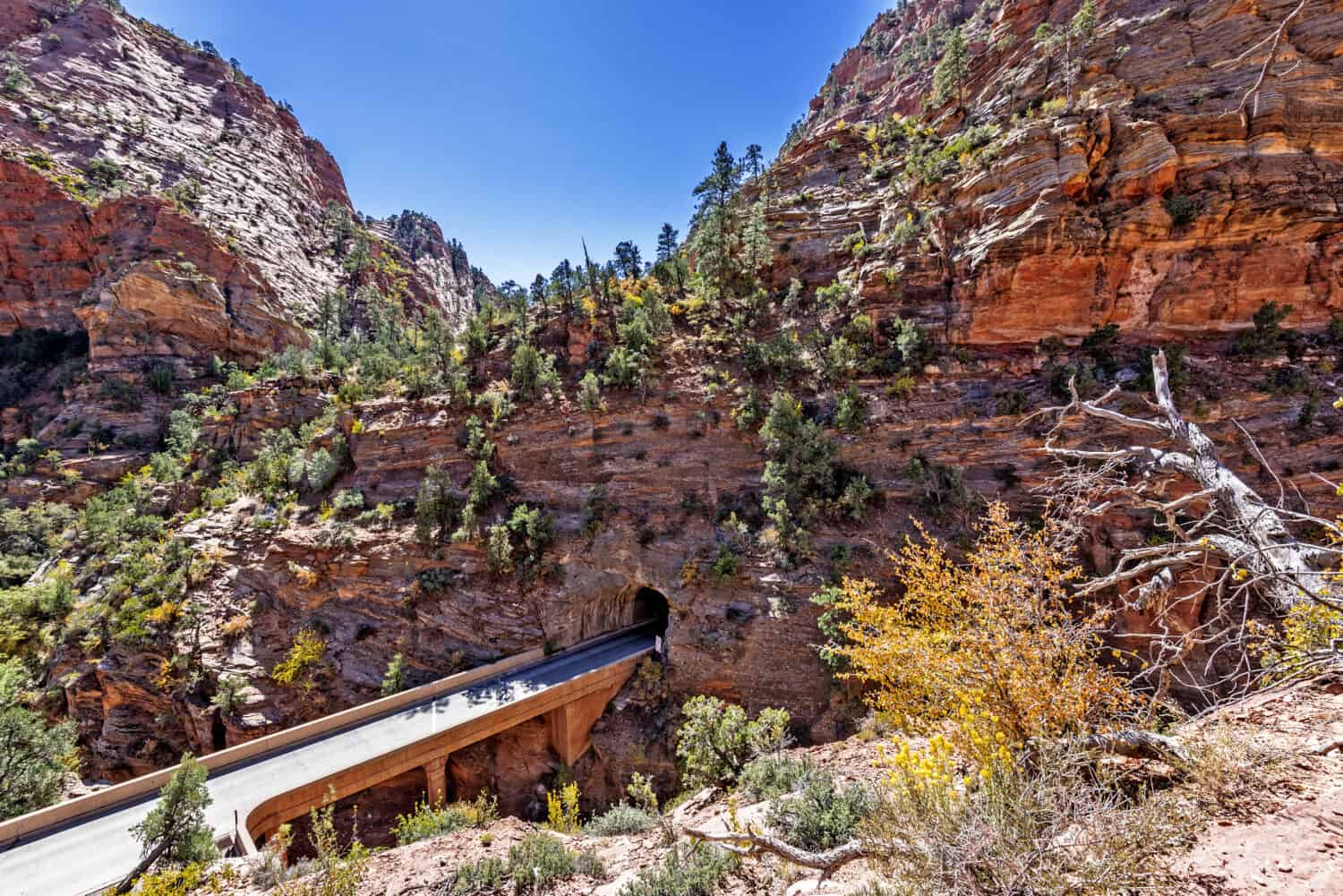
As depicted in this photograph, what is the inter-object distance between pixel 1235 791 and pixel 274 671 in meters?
26.5

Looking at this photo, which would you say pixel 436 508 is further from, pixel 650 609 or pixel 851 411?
pixel 851 411

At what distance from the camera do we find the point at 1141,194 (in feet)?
57.2

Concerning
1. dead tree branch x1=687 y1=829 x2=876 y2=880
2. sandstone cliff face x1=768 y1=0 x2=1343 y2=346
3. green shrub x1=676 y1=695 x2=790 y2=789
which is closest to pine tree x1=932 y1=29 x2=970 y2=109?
sandstone cliff face x1=768 y1=0 x2=1343 y2=346

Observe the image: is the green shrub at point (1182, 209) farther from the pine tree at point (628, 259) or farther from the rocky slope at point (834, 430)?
the pine tree at point (628, 259)

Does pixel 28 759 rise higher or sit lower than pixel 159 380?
lower

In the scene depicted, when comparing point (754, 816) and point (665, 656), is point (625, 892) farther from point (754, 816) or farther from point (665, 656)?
point (665, 656)

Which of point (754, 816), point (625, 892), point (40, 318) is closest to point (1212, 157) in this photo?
point (754, 816)

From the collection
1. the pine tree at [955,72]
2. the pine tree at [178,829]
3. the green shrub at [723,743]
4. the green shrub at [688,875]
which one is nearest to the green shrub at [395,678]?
the pine tree at [178,829]

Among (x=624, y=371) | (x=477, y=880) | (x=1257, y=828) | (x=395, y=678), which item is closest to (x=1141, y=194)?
(x=624, y=371)

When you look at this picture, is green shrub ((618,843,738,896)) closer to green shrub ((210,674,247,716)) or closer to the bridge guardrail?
the bridge guardrail

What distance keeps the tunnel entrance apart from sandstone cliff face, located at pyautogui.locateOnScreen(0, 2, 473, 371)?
1728 inches

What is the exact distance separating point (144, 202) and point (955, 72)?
65.1 metres

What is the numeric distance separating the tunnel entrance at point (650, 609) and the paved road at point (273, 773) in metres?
1.40

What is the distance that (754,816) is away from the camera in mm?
8188
